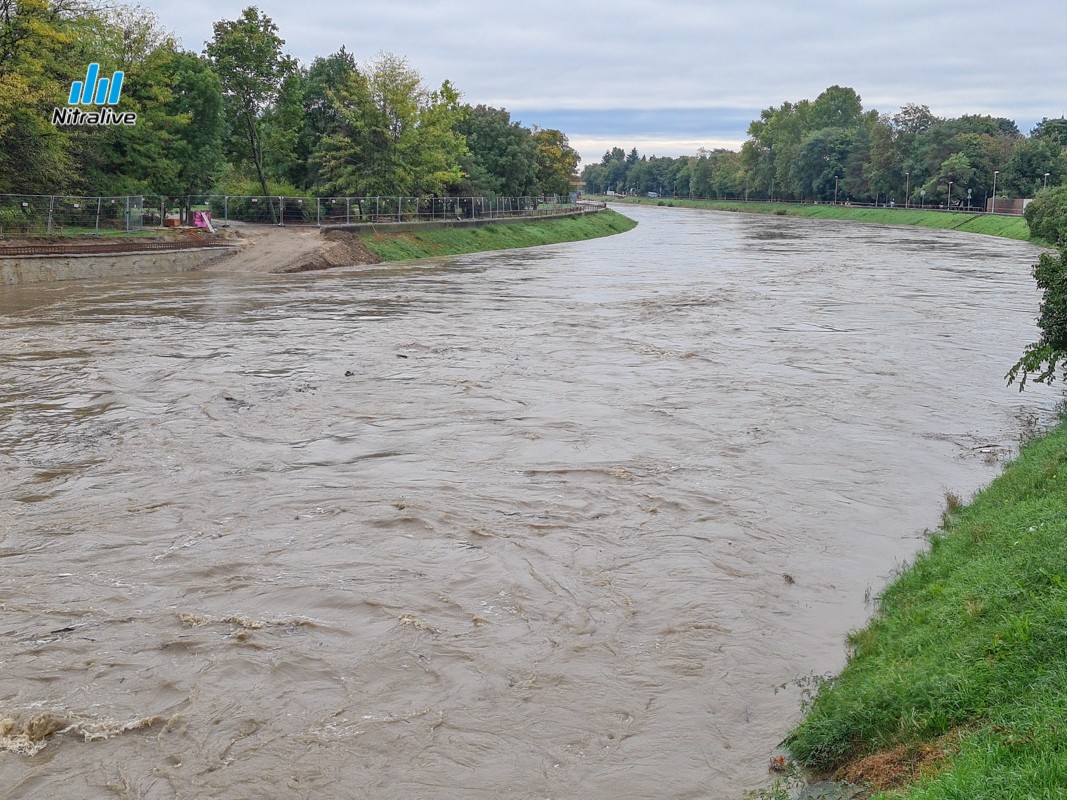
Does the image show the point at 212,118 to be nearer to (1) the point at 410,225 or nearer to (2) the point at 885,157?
(1) the point at 410,225

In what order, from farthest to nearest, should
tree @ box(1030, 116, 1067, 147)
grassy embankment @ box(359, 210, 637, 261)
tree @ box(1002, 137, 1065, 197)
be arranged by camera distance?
tree @ box(1030, 116, 1067, 147), tree @ box(1002, 137, 1065, 197), grassy embankment @ box(359, 210, 637, 261)

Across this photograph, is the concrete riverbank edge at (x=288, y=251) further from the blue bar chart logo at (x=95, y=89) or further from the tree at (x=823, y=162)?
the tree at (x=823, y=162)

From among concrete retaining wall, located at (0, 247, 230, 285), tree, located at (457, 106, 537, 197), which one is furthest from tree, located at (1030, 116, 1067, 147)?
concrete retaining wall, located at (0, 247, 230, 285)

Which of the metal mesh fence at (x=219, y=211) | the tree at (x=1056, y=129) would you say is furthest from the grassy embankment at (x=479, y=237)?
the tree at (x=1056, y=129)

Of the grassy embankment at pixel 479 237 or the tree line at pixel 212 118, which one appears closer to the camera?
the tree line at pixel 212 118

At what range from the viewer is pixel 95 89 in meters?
40.5

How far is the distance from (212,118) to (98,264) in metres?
13.3

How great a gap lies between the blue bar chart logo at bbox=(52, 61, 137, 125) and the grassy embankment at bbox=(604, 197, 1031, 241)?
58624 mm

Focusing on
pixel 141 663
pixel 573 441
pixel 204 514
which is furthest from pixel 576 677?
pixel 573 441

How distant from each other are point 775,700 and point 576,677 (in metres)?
1.49

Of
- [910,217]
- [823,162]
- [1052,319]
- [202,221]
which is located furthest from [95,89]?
[823,162]

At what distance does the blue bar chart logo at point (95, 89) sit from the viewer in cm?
3978

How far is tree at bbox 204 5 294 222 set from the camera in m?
48.9

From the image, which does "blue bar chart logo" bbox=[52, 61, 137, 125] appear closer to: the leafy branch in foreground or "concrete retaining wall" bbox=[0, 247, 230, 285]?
"concrete retaining wall" bbox=[0, 247, 230, 285]
